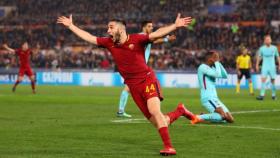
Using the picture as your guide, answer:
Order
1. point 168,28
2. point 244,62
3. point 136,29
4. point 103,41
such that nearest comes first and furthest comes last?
point 168,28
point 103,41
point 244,62
point 136,29

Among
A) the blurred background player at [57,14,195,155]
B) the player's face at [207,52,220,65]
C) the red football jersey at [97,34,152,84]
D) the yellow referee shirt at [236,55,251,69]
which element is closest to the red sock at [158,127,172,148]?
the blurred background player at [57,14,195,155]

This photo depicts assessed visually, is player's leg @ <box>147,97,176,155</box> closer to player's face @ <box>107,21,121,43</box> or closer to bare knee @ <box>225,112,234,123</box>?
player's face @ <box>107,21,121,43</box>

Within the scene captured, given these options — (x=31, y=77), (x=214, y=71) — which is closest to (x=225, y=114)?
(x=214, y=71)

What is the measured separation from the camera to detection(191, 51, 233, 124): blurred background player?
15875 millimetres

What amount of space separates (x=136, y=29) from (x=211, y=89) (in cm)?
3874

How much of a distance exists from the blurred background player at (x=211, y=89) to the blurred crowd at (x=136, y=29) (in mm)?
30042

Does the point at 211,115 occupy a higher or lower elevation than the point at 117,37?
lower

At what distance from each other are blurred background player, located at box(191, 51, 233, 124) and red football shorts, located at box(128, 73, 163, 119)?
471cm

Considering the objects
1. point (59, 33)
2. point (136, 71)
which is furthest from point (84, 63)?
point (136, 71)

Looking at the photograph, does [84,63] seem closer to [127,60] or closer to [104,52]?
[104,52]

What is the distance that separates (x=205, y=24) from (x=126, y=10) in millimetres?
8375

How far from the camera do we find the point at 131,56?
10922 mm

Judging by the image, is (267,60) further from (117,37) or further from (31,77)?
(117,37)

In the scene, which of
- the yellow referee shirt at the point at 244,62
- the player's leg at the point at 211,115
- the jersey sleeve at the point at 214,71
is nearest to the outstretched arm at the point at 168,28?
the player's leg at the point at 211,115
